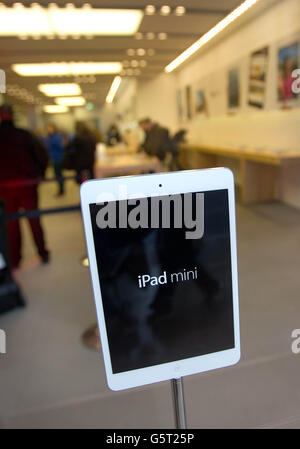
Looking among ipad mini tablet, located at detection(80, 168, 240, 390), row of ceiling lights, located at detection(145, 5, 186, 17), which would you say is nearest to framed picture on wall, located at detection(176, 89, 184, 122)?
row of ceiling lights, located at detection(145, 5, 186, 17)

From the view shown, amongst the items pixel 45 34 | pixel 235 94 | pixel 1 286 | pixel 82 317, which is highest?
pixel 45 34

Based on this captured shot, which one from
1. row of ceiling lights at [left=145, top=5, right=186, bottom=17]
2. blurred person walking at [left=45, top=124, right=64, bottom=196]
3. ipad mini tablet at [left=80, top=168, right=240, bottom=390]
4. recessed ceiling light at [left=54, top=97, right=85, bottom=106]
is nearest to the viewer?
ipad mini tablet at [left=80, top=168, right=240, bottom=390]

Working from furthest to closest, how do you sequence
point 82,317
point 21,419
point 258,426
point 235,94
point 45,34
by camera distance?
1. point 235,94
2. point 45,34
3. point 82,317
4. point 21,419
5. point 258,426

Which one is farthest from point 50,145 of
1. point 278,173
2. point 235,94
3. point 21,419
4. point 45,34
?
point 21,419

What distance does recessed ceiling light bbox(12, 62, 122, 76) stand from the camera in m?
Result: 5.21

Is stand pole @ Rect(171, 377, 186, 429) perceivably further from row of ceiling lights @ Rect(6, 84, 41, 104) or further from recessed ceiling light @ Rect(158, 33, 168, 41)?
row of ceiling lights @ Rect(6, 84, 41, 104)

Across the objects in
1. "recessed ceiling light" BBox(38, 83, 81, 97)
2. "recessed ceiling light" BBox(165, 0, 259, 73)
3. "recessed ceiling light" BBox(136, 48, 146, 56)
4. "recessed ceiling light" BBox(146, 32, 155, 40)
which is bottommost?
"recessed ceiling light" BBox(165, 0, 259, 73)

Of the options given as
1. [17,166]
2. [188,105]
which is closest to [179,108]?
[188,105]

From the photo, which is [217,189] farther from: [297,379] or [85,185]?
[297,379]

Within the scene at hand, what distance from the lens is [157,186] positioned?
46cm

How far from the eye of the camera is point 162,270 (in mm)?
481

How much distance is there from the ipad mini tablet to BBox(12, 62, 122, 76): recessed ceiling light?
532cm

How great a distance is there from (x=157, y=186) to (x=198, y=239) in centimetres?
10

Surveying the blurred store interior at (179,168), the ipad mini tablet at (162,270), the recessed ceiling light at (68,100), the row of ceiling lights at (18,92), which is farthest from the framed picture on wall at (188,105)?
the recessed ceiling light at (68,100)
